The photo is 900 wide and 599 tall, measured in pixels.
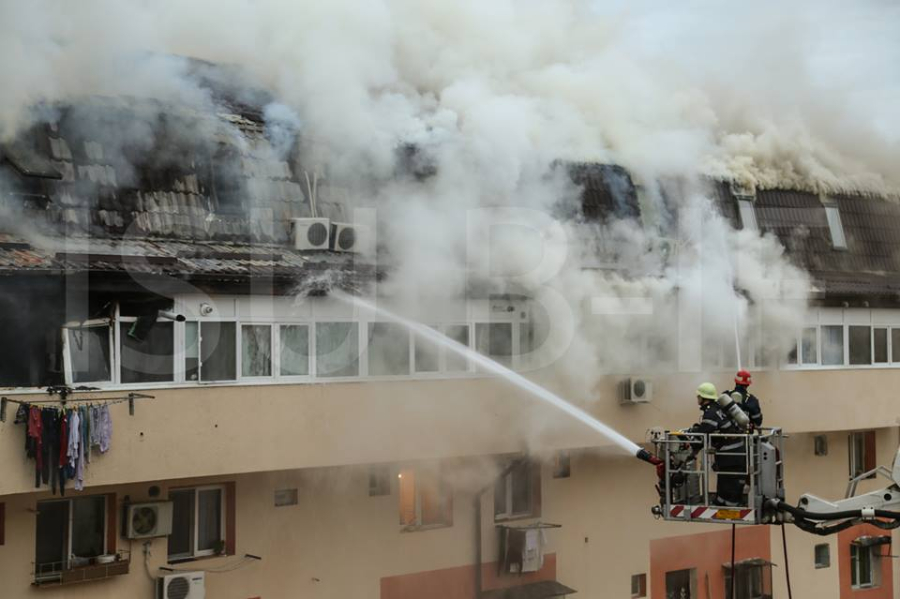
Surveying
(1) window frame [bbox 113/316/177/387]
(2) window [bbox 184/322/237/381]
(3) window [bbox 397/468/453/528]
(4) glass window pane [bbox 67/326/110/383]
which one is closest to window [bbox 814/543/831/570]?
(3) window [bbox 397/468/453/528]

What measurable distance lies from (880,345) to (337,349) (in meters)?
10.8

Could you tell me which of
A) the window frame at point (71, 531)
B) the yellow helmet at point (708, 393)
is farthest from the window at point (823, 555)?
the window frame at point (71, 531)

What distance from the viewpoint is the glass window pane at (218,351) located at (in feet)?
43.0

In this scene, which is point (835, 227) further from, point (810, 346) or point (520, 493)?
point (520, 493)

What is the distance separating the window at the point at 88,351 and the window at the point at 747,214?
11260mm

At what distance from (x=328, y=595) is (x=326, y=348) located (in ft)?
11.2

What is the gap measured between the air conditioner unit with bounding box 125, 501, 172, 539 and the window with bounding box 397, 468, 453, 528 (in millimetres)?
3540

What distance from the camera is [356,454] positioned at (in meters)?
13.9

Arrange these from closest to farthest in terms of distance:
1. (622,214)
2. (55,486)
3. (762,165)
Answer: (55,486)
(622,214)
(762,165)

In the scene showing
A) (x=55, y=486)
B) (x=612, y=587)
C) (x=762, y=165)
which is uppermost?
(x=762, y=165)

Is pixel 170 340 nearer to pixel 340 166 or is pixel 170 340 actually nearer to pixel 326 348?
pixel 326 348

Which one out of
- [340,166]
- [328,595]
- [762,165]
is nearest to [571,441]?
[328,595]

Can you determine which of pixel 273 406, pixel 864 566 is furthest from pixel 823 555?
pixel 273 406

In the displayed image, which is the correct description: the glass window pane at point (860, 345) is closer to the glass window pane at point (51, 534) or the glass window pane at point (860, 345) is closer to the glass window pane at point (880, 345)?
the glass window pane at point (880, 345)
